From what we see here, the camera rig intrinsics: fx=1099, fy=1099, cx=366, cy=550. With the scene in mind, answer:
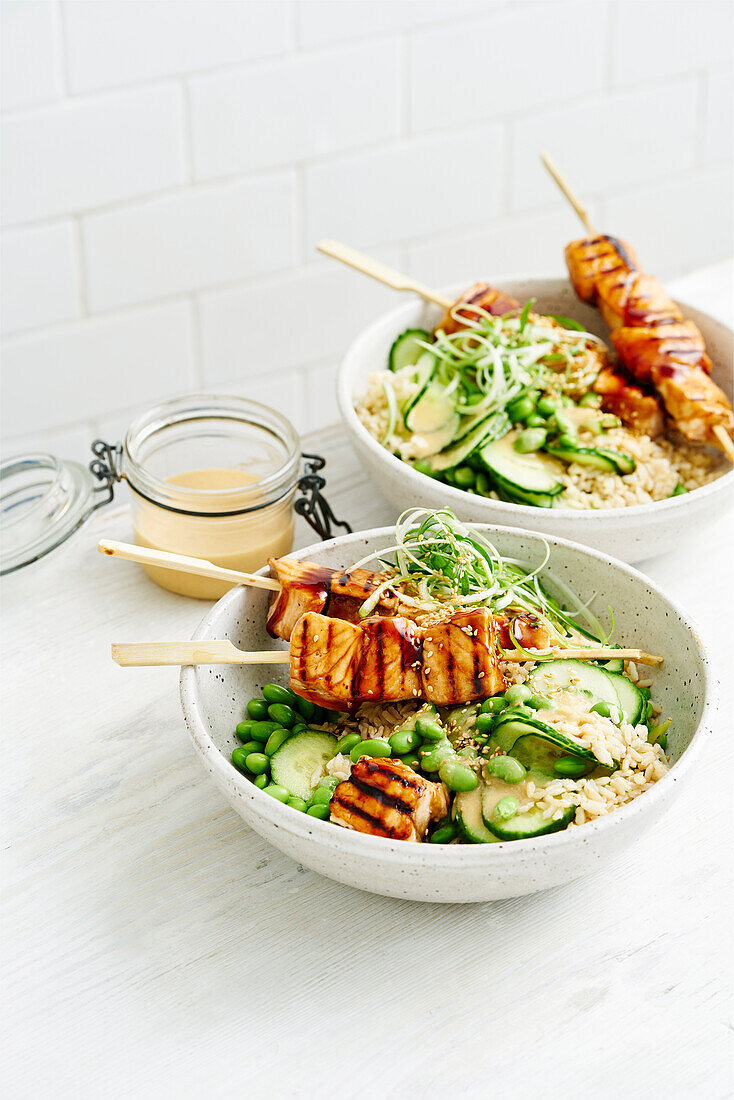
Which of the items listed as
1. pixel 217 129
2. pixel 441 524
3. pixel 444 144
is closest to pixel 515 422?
Answer: pixel 441 524

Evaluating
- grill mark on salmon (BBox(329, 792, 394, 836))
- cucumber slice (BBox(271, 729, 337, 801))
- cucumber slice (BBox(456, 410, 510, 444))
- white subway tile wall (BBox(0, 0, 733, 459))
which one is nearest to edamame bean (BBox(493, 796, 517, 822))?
grill mark on salmon (BBox(329, 792, 394, 836))

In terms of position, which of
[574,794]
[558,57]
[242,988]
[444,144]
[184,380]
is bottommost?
[184,380]

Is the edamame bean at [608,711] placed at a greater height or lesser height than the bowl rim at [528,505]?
lesser

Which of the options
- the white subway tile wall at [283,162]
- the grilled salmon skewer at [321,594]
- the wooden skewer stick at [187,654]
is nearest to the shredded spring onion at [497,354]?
the grilled salmon skewer at [321,594]

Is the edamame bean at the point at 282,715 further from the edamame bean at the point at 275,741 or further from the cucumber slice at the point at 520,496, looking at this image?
the cucumber slice at the point at 520,496

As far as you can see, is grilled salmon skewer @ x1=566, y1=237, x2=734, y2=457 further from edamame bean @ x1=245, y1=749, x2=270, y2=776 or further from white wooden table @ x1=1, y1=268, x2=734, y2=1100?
edamame bean @ x1=245, y1=749, x2=270, y2=776

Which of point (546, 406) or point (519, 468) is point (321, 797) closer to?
point (519, 468)

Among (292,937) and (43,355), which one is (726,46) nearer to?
(43,355)
